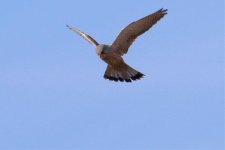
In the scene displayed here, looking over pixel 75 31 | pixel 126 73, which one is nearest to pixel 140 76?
pixel 126 73

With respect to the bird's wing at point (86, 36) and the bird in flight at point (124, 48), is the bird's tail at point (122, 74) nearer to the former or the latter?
the bird in flight at point (124, 48)

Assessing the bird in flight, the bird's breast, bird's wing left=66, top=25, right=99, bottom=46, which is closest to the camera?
the bird's breast

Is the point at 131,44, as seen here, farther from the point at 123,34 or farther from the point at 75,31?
the point at 75,31

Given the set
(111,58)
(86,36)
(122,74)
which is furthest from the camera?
(86,36)

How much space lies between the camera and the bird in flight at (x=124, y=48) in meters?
26.2

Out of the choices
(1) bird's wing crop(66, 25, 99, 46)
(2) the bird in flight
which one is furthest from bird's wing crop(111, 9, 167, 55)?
(1) bird's wing crop(66, 25, 99, 46)

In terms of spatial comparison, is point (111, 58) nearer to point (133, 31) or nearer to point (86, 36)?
point (133, 31)

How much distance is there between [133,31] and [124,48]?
17.4 inches

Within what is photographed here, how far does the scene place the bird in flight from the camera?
85.9 feet

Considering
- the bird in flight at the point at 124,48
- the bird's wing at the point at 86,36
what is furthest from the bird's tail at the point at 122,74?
the bird's wing at the point at 86,36

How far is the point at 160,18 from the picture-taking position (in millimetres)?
26344

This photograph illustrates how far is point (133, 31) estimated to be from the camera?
26594mm

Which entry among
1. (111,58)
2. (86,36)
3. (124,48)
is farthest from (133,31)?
(86,36)

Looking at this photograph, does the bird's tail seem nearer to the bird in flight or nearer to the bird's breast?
the bird in flight
